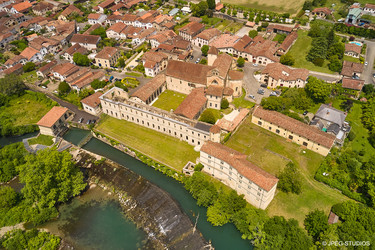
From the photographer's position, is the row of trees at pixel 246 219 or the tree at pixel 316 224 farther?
the tree at pixel 316 224

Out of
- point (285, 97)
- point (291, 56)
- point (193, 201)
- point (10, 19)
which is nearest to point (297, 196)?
point (193, 201)

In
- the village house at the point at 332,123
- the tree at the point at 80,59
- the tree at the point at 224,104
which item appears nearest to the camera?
the village house at the point at 332,123

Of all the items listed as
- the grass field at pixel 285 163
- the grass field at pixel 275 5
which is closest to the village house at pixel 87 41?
the grass field at pixel 285 163

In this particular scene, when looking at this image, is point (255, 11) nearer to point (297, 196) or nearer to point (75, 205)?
point (297, 196)

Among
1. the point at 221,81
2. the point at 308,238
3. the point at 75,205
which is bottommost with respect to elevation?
the point at 75,205

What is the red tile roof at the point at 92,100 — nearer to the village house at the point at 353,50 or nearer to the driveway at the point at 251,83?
the driveway at the point at 251,83

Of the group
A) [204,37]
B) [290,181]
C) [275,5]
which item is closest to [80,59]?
[204,37]
